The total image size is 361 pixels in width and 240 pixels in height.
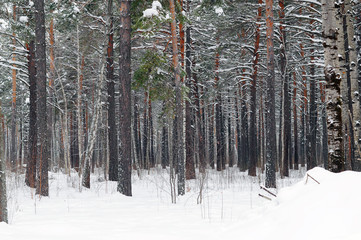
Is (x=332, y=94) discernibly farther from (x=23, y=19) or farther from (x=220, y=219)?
(x=23, y=19)

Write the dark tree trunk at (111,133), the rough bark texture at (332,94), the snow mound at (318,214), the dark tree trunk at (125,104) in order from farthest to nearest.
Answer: the dark tree trunk at (111,133), the dark tree trunk at (125,104), the rough bark texture at (332,94), the snow mound at (318,214)

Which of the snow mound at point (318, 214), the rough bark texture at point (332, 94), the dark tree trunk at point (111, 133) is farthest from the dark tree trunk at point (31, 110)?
the rough bark texture at point (332, 94)

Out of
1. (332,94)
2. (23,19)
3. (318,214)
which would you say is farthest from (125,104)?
(318,214)

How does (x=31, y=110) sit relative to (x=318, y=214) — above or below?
above

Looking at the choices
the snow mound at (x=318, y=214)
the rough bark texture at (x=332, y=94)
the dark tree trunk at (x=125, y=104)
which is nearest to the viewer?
the snow mound at (x=318, y=214)

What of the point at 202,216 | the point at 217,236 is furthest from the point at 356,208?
the point at 202,216

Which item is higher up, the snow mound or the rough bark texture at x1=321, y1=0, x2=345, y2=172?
the rough bark texture at x1=321, y1=0, x2=345, y2=172

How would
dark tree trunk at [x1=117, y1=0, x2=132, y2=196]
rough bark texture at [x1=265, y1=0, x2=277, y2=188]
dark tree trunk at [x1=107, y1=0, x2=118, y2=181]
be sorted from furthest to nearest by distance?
1. dark tree trunk at [x1=107, y1=0, x2=118, y2=181]
2. rough bark texture at [x1=265, y1=0, x2=277, y2=188]
3. dark tree trunk at [x1=117, y1=0, x2=132, y2=196]

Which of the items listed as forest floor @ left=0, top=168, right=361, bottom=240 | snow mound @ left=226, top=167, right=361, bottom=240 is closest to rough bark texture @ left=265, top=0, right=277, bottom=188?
forest floor @ left=0, top=168, right=361, bottom=240

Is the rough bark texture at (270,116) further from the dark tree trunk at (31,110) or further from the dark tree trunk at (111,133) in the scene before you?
the dark tree trunk at (31,110)

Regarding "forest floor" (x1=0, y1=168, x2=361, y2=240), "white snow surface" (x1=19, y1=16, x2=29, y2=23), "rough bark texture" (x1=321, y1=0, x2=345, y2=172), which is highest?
"white snow surface" (x1=19, y1=16, x2=29, y2=23)

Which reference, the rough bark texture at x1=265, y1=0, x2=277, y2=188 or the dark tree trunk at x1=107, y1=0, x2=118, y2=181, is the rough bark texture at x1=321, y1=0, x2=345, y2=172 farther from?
the dark tree trunk at x1=107, y1=0, x2=118, y2=181

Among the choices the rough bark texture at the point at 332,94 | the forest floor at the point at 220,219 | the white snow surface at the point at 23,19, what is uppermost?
the white snow surface at the point at 23,19

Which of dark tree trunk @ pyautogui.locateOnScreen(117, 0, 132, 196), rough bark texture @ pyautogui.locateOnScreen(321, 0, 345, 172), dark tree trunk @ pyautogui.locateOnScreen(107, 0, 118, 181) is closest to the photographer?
rough bark texture @ pyautogui.locateOnScreen(321, 0, 345, 172)
